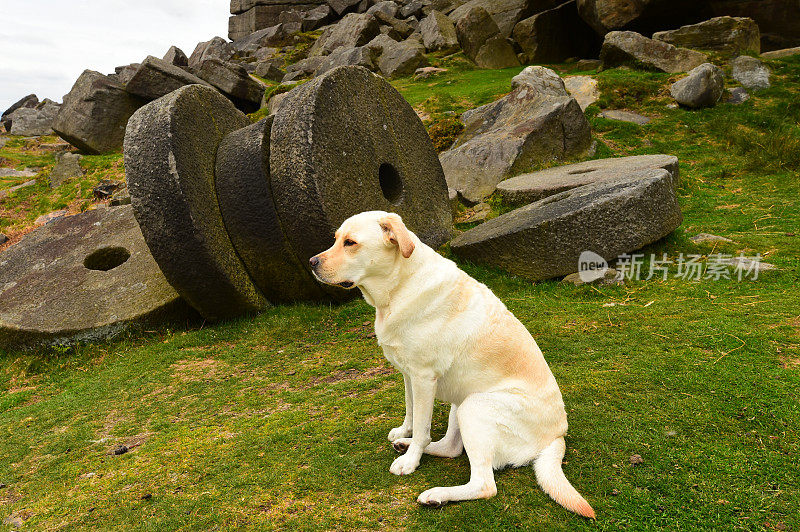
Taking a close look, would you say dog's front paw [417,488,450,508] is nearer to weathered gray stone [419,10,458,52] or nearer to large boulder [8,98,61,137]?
weathered gray stone [419,10,458,52]

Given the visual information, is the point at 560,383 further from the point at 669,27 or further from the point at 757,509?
the point at 669,27

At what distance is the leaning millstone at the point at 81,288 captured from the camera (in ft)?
20.6

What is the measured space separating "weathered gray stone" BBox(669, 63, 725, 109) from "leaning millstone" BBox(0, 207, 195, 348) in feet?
37.6

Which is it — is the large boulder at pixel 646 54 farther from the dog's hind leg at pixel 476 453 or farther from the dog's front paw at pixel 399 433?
the dog's hind leg at pixel 476 453

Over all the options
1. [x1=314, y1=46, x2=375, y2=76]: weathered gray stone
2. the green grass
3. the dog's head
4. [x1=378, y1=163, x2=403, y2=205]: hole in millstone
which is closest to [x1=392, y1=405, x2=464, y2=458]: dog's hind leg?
the green grass

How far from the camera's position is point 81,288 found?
22.2ft

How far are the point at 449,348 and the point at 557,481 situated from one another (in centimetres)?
81

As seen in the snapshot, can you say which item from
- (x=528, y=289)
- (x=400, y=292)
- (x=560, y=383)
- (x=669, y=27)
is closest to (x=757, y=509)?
(x=560, y=383)

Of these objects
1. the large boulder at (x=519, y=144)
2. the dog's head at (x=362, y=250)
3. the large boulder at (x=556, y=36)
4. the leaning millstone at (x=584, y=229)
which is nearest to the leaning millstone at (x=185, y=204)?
the leaning millstone at (x=584, y=229)

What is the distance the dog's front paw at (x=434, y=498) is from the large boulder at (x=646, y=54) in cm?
1463

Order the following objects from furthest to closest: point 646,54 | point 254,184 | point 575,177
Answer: point 646,54, point 575,177, point 254,184

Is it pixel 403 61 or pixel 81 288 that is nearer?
pixel 81 288

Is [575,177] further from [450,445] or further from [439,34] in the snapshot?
[439,34]

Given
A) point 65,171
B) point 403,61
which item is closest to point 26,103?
point 65,171
